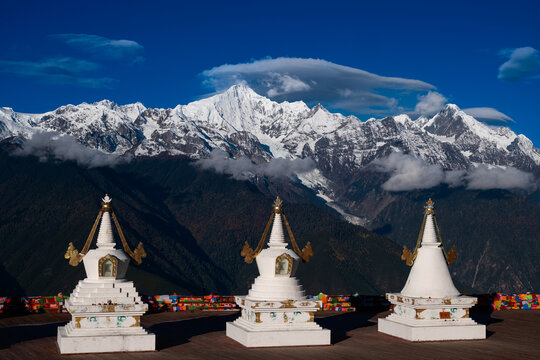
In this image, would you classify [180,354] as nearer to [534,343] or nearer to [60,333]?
[60,333]

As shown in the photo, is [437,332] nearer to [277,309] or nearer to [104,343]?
[277,309]

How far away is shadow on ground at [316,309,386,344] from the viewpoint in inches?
1473

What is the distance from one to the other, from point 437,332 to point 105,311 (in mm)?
14553

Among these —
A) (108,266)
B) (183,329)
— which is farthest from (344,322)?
(108,266)

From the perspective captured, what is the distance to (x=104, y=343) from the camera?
31.9 meters

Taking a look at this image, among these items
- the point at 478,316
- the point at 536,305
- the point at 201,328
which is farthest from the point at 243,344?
the point at 536,305

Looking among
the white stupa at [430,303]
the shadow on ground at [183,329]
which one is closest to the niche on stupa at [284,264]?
the shadow on ground at [183,329]

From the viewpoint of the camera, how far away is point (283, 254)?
34.5 m

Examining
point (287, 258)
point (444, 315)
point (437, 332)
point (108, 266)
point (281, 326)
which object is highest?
point (287, 258)

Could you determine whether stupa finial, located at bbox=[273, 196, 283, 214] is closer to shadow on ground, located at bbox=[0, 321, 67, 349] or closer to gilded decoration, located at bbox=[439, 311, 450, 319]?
gilded decoration, located at bbox=[439, 311, 450, 319]

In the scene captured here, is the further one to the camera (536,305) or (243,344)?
(536,305)

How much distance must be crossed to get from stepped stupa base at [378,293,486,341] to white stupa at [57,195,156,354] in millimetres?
11596

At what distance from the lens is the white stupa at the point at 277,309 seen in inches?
1323

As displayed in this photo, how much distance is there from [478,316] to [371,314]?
603cm
